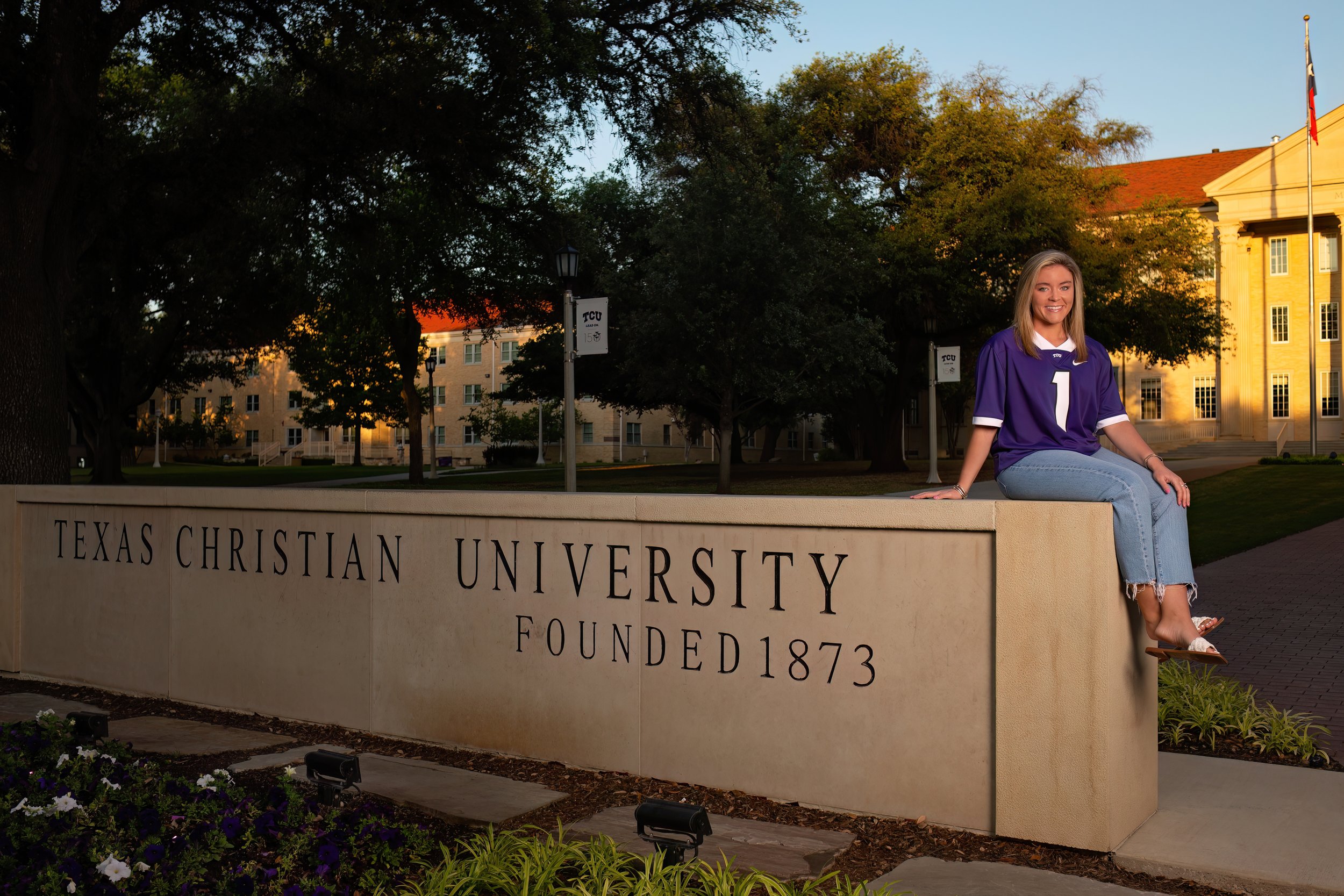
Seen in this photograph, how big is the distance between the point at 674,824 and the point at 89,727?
2938 mm

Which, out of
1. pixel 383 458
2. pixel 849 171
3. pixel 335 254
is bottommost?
pixel 383 458

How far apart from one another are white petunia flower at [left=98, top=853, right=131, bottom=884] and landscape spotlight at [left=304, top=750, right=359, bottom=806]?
2.90ft

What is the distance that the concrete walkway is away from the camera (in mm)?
3715

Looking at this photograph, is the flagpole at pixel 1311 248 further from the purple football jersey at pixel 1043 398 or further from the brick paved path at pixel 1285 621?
the purple football jersey at pixel 1043 398

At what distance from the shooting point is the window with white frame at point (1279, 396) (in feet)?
174

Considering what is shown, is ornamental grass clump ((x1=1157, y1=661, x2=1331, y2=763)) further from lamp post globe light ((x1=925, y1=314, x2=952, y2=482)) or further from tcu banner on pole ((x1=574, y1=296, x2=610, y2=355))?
lamp post globe light ((x1=925, y1=314, x2=952, y2=482))

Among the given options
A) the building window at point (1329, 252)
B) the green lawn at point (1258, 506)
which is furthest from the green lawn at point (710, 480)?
the building window at point (1329, 252)

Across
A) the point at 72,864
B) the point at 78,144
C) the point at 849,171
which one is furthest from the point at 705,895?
the point at 849,171

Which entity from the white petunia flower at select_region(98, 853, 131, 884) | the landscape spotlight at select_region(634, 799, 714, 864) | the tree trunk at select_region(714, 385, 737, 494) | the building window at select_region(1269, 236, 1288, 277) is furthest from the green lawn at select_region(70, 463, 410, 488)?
the building window at select_region(1269, 236, 1288, 277)

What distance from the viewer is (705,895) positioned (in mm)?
3365

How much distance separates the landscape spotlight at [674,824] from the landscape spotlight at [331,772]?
1.16 m

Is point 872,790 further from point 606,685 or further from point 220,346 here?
point 220,346

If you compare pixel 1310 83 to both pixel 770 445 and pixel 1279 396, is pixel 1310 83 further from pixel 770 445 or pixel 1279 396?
pixel 770 445

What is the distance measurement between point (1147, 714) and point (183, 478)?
3770 cm
